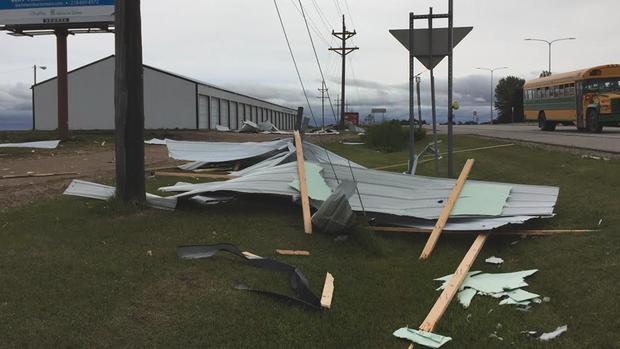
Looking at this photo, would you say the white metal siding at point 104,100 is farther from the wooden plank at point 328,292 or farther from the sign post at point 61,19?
the wooden plank at point 328,292

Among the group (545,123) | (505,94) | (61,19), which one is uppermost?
(505,94)

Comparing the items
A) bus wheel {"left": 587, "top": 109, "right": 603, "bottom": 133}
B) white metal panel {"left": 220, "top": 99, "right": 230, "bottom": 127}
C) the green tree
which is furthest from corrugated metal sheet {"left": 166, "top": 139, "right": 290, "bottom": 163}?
the green tree

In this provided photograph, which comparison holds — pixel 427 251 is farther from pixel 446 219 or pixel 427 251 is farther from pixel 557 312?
pixel 557 312

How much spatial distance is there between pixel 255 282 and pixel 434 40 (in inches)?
290

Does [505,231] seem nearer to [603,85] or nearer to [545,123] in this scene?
[603,85]

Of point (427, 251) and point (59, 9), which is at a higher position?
point (59, 9)

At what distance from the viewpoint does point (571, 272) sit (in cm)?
554

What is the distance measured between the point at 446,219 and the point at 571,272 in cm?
196

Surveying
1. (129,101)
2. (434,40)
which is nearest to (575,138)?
(434,40)

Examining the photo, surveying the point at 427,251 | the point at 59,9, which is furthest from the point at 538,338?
the point at 59,9

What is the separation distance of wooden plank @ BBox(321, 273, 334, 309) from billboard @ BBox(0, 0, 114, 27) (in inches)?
1000

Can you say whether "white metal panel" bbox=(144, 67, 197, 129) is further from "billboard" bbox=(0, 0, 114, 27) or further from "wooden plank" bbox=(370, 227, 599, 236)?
"wooden plank" bbox=(370, 227, 599, 236)

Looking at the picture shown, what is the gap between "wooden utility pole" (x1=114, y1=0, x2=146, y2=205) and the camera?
8258mm

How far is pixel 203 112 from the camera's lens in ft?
190
